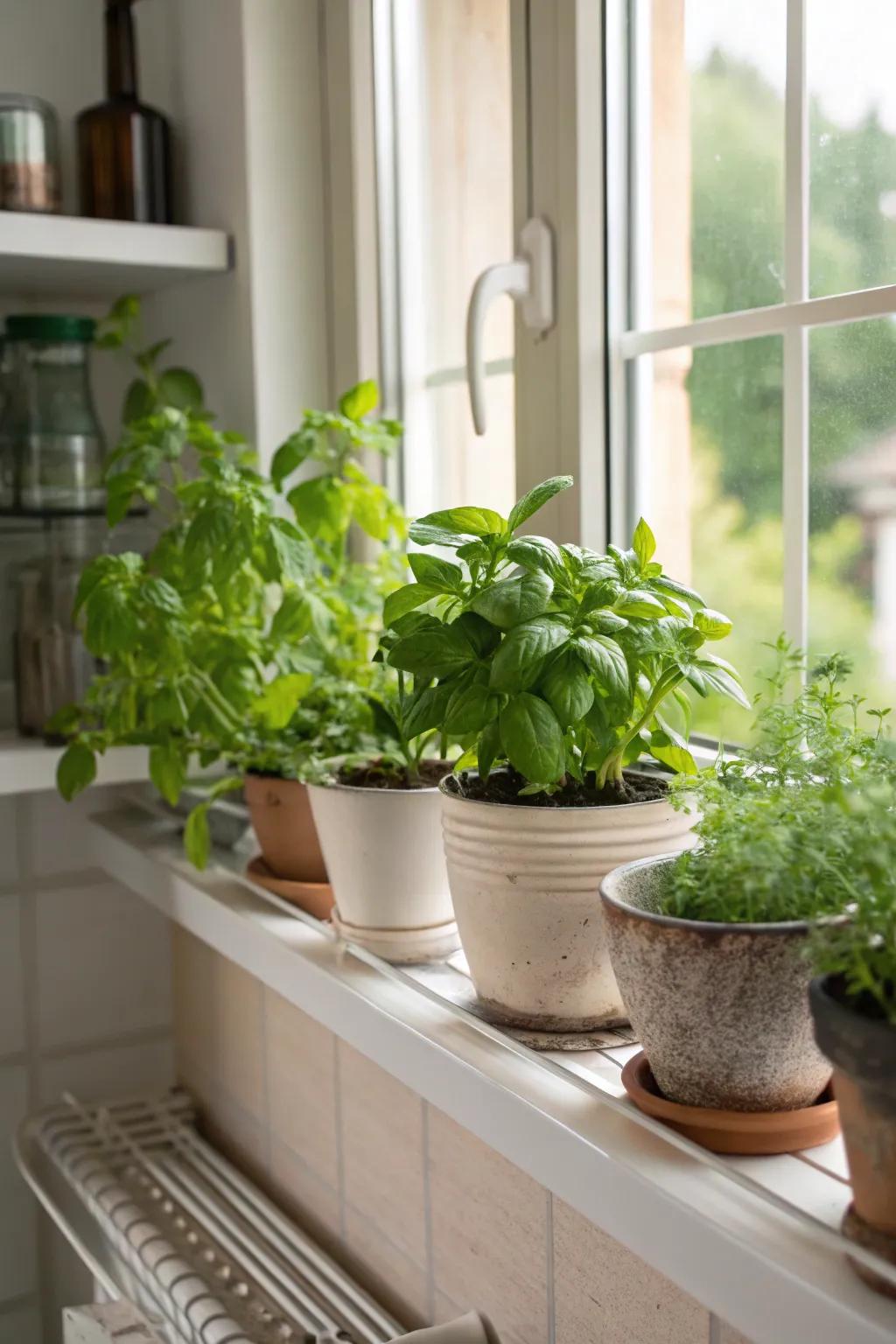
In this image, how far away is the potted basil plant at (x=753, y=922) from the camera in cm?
61

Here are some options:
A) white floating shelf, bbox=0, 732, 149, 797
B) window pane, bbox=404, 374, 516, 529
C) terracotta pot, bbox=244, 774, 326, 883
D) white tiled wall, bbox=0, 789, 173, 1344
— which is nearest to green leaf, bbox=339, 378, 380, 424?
window pane, bbox=404, 374, 516, 529

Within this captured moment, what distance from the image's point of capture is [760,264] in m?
0.98

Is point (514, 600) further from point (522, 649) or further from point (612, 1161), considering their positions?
point (612, 1161)

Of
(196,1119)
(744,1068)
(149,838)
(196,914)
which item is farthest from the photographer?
(196,1119)

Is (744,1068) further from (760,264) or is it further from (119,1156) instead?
(119,1156)

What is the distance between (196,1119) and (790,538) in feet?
3.41

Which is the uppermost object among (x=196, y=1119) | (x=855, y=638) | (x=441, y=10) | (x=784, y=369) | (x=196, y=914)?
(x=441, y=10)

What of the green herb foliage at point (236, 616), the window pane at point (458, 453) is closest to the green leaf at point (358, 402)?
the green herb foliage at point (236, 616)

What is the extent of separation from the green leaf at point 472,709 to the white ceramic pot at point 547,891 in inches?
2.1

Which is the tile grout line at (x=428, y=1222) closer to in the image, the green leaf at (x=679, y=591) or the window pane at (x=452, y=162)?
the green leaf at (x=679, y=591)

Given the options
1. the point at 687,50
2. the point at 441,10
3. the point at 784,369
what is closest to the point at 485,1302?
the point at 784,369

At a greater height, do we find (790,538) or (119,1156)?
(790,538)

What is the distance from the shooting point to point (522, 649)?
0.73 m

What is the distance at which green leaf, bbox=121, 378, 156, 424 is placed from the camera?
53.6 inches
